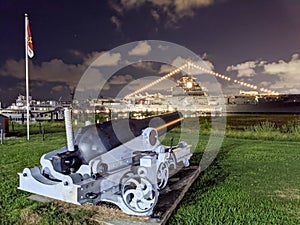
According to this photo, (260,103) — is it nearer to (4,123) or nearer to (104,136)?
(4,123)

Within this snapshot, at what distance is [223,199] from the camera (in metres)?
3.34

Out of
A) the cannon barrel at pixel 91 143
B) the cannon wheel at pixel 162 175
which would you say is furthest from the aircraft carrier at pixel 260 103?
the cannon barrel at pixel 91 143

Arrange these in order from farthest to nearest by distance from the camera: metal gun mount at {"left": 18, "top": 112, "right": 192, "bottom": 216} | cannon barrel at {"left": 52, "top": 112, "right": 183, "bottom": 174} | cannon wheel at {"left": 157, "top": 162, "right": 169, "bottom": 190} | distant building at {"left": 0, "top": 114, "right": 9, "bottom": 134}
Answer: distant building at {"left": 0, "top": 114, "right": 9, "bottom": 134} → cannon wheel at {"left": 157, "top": 162, "right": 169, "bottom": 190} → cannon barrel at {"left": 52, "top": 112, "right": 183, "bottom": 174} → metal gun mount at {"left": 18, "top": 112, "right": 192, "bottom": 216}

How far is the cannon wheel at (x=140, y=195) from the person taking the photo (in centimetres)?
257

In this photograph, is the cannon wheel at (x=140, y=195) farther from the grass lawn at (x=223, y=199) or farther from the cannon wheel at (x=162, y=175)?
the cannon wheel at (x=162, y=175)

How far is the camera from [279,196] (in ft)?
11.7

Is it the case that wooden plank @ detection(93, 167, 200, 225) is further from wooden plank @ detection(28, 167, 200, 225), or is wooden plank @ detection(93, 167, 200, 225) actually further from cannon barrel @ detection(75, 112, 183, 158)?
cannon barrel @ detection(75, 112, 183, 158)

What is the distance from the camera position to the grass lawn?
2.76m

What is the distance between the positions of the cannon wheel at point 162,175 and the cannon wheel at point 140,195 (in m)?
0.51

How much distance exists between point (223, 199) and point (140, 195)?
1.25m

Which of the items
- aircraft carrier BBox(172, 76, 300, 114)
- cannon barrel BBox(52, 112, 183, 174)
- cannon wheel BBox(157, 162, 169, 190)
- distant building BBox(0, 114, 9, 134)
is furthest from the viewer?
aircraft carrier BBox(172, 76, 300, 114)

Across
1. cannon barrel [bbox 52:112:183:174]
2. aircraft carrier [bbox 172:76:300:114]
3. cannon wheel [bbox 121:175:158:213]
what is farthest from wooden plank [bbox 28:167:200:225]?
aircraft carrier [bbox 172:76:300:114]

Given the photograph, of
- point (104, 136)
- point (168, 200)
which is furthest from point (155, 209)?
point (104, 136)

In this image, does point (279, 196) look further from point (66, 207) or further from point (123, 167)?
point (66, 207)
